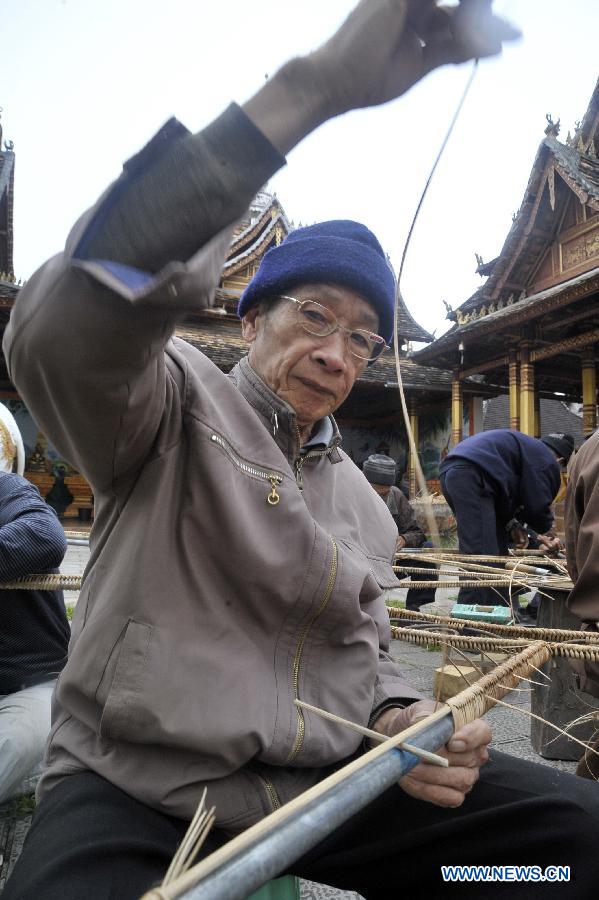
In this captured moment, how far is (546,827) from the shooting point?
1141mm

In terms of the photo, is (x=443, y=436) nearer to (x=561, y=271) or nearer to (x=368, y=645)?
(x=561, y=271)

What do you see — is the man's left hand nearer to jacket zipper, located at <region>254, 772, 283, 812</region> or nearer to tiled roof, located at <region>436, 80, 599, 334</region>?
jacket zipper, located at <region>254, 772, 283, 812</region>

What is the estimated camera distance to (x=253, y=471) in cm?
118

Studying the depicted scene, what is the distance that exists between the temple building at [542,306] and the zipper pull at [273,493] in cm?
873

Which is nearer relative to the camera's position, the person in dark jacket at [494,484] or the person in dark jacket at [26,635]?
the person in dark jacket at [26,635]

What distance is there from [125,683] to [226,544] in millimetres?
284

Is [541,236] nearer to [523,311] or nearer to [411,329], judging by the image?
[523,311]

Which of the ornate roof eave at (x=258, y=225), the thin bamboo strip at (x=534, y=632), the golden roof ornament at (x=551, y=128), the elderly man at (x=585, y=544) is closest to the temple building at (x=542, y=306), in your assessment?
the golden roof ornament at (x=551, y=128)

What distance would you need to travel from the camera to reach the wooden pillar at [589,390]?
31.7 feet

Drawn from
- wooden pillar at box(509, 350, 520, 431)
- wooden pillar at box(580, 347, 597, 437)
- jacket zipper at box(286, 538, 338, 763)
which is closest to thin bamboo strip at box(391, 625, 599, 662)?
jacket zipper at box(286, 538, 338, 763)

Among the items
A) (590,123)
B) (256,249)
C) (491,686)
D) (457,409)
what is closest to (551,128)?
(590,123)

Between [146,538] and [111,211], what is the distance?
558 mm

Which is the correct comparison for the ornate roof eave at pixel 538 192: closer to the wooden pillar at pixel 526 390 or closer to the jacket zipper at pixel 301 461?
the wooden pillar at pixel 526 390

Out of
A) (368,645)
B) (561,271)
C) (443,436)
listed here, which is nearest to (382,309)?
(368,645)
